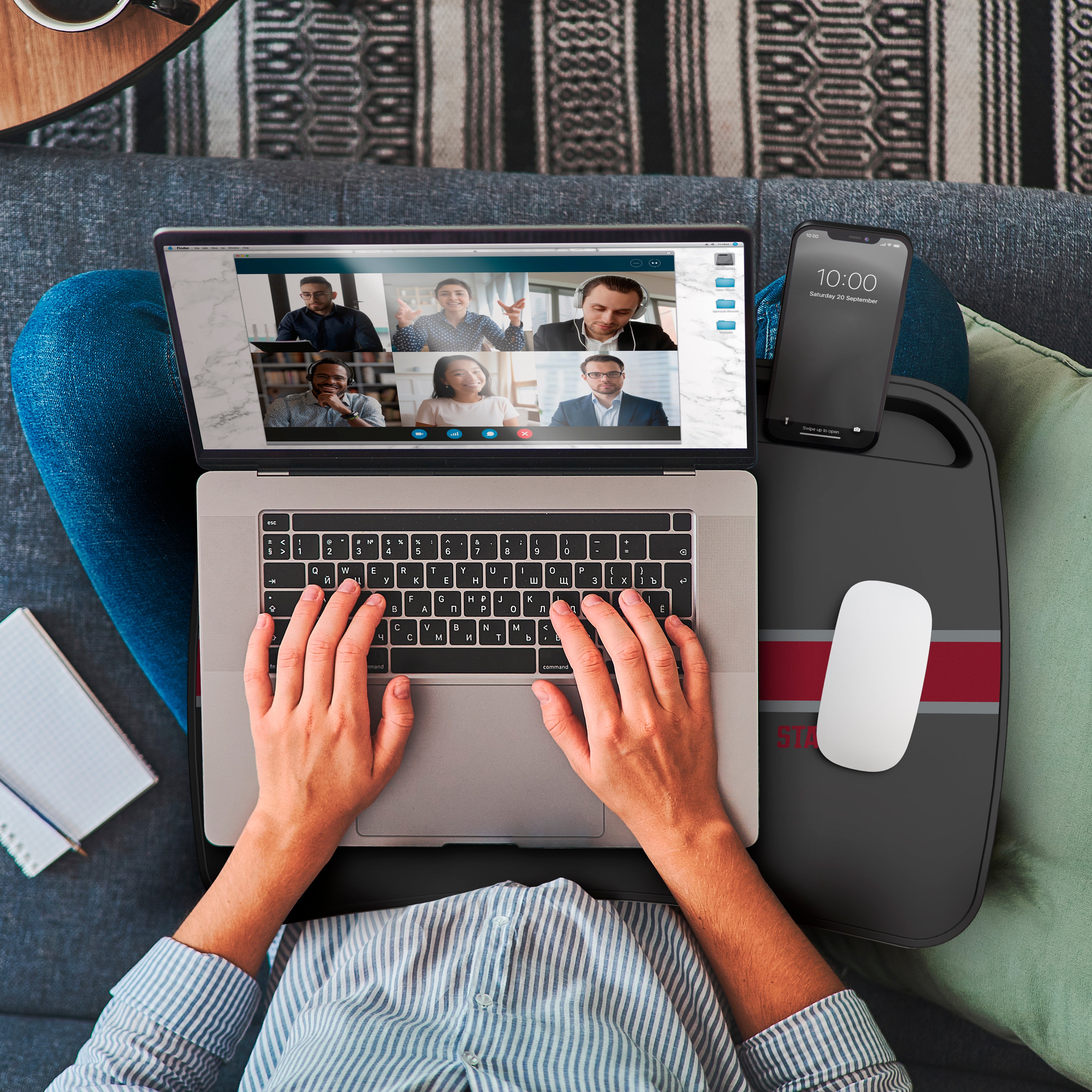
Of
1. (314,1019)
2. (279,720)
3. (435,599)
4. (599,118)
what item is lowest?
(314,1019)

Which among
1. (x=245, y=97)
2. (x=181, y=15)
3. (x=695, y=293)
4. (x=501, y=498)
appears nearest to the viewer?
(x=695, y=293)

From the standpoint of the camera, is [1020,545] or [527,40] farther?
[527,40]

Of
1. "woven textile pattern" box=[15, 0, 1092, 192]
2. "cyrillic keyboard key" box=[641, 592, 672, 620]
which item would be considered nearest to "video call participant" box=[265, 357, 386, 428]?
"cyrillic keyboard key" box=[641, 592, 672, 620]

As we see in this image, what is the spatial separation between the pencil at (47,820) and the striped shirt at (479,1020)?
0.29m

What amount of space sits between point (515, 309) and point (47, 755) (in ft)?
2.73

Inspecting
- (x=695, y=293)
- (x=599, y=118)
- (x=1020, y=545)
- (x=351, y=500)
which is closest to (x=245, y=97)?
(x=599, y=118)

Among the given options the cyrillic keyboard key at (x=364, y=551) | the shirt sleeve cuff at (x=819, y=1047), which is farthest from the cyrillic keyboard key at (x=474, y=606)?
the shirt sleeve cuff at (x=819, y=1047)

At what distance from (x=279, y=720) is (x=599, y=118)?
1.19 meters

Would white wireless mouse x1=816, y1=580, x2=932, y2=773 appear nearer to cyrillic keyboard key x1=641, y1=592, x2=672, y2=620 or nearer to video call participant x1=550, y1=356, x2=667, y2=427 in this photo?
cyrillic keyboard key x1=641, y1=592, x2=672, y2=620

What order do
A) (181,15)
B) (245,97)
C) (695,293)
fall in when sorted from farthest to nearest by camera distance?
1. (245,97)
2. (181,15)
3. (695,293)

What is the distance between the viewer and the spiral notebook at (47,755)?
0.95 metres

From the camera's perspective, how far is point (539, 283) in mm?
665

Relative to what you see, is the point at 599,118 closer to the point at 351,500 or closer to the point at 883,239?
the point at 883,239

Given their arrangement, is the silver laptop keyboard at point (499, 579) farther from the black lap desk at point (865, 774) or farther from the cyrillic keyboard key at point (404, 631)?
the black lap desk at point (865, 774)
